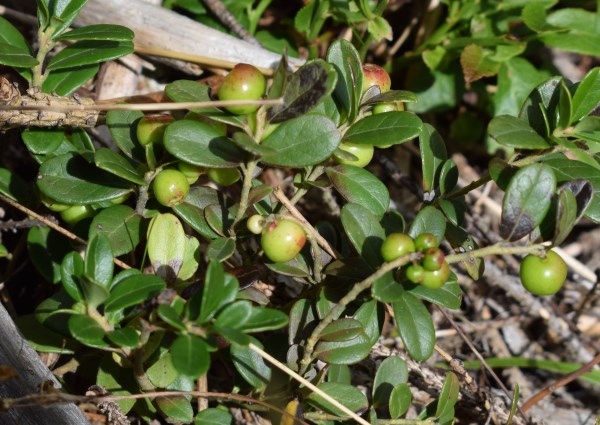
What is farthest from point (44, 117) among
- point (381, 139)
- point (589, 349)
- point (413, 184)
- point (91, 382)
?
point (589, 349)

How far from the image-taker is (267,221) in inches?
76.5

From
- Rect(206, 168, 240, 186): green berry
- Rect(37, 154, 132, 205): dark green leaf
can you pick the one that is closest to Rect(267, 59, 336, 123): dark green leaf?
Rect(206, 168, 240, 186): green berry

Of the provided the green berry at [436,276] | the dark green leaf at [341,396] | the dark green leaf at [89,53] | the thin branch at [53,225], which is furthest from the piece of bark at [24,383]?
the green berry at [436,276]

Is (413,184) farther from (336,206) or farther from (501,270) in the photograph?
(501,270)

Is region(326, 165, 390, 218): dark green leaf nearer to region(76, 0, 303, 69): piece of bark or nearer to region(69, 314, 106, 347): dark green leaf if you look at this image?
region(69, 314, 106, 347): dark green leaf

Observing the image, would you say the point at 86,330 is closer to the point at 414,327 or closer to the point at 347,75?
the point at 414,327

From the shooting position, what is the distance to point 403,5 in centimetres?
393

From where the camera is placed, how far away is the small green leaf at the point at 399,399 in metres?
2.18

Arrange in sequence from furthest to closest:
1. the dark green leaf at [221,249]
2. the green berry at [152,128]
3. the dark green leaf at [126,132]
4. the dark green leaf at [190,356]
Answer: the dark green leaf at [126,132], the green berry at [152,128], the dark green leaf at [221,249], the dark green leaf at [190,356]

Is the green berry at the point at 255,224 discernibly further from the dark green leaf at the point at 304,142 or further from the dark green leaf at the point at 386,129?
the dark green leaf at the point at 386,129

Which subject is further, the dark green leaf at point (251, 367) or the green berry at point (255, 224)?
the dark green leaf at point (251, 367)

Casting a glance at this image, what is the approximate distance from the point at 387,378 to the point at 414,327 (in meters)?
0.43

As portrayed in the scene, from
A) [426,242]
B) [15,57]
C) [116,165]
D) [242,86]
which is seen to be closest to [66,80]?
[15,57]

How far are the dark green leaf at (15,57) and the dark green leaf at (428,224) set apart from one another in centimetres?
124
